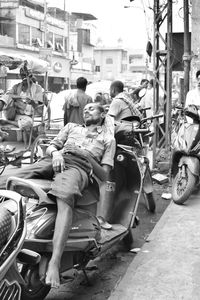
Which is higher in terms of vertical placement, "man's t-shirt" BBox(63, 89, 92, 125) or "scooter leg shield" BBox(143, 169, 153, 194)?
"man's t-shirt" BBox(63, 89, 92, 125)

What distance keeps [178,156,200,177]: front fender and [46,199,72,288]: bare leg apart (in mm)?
2860

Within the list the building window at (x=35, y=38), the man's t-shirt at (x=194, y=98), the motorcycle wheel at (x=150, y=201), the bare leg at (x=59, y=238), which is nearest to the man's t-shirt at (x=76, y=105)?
the man's t-shirt at (x=194, y=98)

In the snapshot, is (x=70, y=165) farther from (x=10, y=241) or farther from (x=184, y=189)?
(x=184, y=189)

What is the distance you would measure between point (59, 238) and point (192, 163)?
3.06 metres

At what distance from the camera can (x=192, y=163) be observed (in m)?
5.56

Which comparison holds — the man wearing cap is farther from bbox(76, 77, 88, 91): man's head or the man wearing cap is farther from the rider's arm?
the rider's arm

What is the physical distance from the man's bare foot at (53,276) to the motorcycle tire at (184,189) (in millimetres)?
2918

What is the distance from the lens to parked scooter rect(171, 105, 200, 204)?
18.0 feet

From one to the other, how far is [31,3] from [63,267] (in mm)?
42844

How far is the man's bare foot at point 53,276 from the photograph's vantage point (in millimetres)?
2773

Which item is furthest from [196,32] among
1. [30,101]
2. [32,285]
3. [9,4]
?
[9,4]

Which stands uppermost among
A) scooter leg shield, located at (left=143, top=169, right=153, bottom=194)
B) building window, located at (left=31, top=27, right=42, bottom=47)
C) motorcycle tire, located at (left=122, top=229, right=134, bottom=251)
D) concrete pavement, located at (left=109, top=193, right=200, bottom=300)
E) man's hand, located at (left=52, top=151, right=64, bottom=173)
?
building window, located at (left=31, top=27, right=42, bottom=47)

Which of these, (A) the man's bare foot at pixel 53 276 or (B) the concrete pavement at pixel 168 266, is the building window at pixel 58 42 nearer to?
(B) the concrete pavement at pixel 168 266

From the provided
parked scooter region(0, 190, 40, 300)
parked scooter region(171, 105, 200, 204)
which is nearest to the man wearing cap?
parked scooter region(171, 105, 200, 204)
